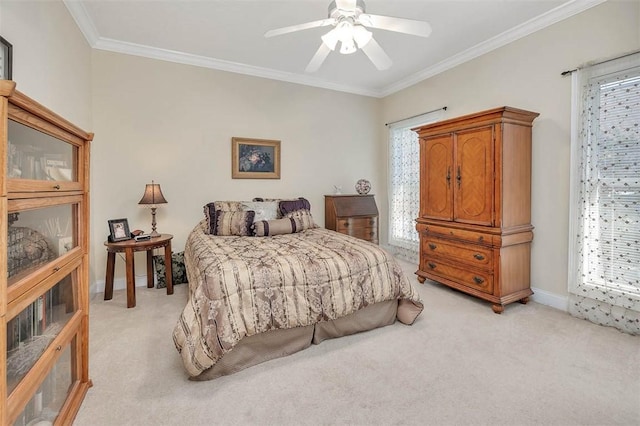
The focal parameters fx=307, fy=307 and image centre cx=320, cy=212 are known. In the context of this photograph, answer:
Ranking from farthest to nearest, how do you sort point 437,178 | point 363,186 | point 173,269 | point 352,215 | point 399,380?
1. point 363,186
2. point 352,215
3. point 173,269
4. point 437,178
5. point 399,380

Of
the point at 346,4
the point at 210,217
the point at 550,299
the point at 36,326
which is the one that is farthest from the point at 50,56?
the point at 550,299

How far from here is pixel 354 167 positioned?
500 cm

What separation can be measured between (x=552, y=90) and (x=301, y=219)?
9.11 feet

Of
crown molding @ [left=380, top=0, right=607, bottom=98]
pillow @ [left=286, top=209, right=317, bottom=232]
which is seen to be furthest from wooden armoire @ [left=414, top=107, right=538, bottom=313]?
pillow @ [left=286, top=209, right=317, bottom=232]

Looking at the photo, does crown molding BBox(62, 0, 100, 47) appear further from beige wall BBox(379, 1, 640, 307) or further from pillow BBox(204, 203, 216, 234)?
beige wall BBox(379, 1, 640, 307)

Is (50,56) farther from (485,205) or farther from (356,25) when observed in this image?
(485,205)

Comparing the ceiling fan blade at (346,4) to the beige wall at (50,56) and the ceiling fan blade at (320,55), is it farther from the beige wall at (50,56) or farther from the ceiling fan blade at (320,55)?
the beige wall at (50,56)

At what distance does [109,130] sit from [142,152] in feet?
1.26

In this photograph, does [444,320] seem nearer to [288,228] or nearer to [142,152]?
[288,228]

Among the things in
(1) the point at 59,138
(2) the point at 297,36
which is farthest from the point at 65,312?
(2) the point at 297,36

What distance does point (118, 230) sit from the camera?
10.4 ft

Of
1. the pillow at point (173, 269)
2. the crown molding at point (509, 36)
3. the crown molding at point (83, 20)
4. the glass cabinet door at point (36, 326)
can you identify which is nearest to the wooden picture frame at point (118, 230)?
the pillow at point (173, 269)

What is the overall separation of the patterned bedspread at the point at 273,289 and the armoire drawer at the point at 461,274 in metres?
0.82

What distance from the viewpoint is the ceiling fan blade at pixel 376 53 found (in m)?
2.15
